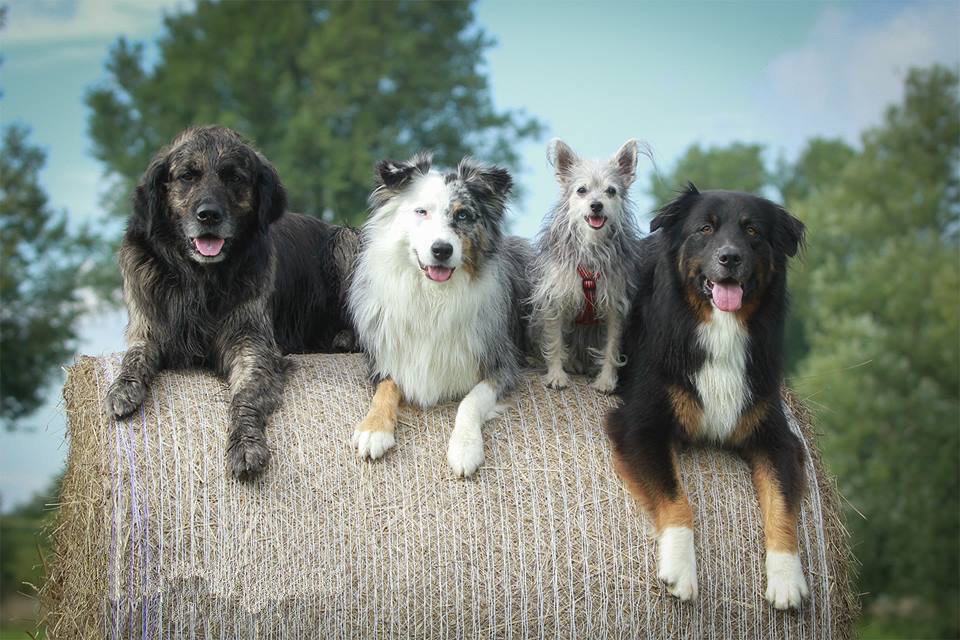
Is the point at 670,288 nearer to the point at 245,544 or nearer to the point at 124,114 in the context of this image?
the point at 245,544

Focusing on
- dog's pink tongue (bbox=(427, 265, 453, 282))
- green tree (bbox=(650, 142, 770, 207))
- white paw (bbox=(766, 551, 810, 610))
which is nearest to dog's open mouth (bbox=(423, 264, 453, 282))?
dog's pink tongue (bbox=(427, 265, 453, 282))

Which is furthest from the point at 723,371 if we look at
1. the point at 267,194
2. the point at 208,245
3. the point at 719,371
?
the point at 208,245

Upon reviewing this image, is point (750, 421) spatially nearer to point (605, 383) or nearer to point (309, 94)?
point (605, 383)

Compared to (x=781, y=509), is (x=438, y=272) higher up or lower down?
higher up

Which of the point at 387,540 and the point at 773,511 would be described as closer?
the point at 387,540

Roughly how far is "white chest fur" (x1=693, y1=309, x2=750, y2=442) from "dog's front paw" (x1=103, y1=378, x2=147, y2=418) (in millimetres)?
2486

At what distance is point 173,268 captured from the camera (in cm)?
496

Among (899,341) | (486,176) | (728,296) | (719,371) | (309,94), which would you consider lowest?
(719,371)

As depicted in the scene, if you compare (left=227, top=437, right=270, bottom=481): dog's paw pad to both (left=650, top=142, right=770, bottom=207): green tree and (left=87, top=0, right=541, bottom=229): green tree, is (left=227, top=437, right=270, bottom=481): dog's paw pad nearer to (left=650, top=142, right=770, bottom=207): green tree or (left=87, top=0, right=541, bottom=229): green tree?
(left=87, top=0, right=541, bottom=229): green tree

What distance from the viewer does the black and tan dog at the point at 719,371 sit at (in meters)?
4.49

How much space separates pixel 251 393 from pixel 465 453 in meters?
1.01

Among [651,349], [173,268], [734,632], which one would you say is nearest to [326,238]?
[173,268]

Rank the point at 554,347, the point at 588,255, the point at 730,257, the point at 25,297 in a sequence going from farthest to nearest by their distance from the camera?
1. the point at 25,297
2. the point at 554,347
3. the point at 588,255
4. the point at 730,257

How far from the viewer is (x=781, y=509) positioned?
15.0 ft
